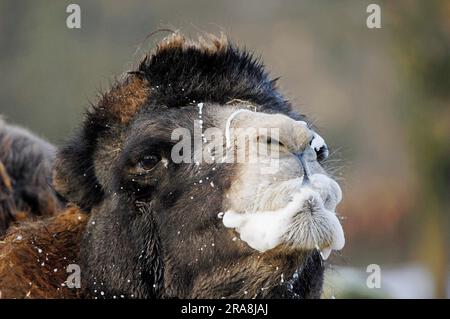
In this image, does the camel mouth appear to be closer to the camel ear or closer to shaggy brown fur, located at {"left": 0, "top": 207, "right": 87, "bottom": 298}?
the camel ear

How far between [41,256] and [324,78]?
1919 cm

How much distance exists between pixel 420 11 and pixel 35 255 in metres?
11.2

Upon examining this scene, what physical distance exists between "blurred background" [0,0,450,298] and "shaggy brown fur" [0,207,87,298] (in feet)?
36.7

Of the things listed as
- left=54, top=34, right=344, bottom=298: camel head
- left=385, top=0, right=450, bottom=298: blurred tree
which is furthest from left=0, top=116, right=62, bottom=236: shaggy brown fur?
left=385, top=0, right=450, bottom=298: blurred tree

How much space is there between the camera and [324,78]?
77.2 ft

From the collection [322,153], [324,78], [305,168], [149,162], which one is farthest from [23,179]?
[324,78]

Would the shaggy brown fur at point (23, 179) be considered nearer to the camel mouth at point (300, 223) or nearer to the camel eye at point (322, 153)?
the camel eye at point (322, 153)

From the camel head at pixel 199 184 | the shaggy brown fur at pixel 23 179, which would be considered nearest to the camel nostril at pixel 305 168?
the camel head at pixel 199 184

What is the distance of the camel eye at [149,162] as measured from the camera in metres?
4.55

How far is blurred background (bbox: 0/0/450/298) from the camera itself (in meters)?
16.6

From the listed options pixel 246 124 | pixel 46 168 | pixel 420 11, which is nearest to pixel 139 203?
pixel 246 124

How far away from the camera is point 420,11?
1473cm

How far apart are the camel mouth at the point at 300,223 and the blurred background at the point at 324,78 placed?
11690 mm

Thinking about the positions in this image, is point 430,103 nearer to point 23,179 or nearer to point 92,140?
point 23,179
